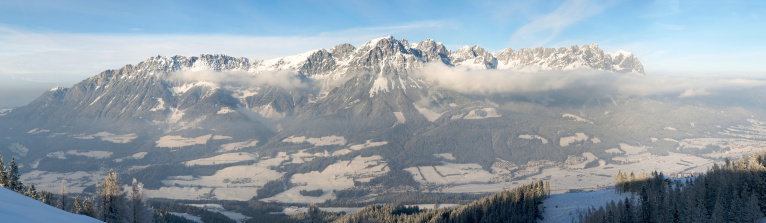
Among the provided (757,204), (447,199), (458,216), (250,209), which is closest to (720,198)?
(757,204)

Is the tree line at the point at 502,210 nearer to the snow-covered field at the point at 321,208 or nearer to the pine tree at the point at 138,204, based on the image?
the pine tree at the point at 138,204

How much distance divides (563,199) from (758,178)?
39.6 metres

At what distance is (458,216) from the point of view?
101 metres

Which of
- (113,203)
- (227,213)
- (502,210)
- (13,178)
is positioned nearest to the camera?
(113,203)

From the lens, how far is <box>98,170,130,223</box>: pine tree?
153 ft

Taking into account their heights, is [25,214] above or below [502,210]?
above

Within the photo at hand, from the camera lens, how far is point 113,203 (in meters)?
47.0

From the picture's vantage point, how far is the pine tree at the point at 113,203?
46.6 m

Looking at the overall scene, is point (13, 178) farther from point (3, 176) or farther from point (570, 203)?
point (570, 203)

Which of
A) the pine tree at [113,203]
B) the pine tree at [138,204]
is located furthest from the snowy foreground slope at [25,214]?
the pine tree at [138,204]

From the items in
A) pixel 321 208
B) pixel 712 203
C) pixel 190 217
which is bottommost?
pixel 321 208

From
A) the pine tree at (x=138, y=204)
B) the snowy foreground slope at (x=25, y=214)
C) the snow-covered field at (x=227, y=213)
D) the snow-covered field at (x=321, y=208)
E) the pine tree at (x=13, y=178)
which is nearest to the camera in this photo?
the snowy foreground slope at (x=25, y=214)

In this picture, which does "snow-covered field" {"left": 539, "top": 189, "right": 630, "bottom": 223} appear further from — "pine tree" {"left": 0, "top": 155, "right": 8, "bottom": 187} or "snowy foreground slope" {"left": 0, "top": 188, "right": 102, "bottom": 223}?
"pine tree" {"left": 0, "top": 155, "right": 8, "bottom": 187}

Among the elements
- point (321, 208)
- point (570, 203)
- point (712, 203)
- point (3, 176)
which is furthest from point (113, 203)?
point (321, 208)
